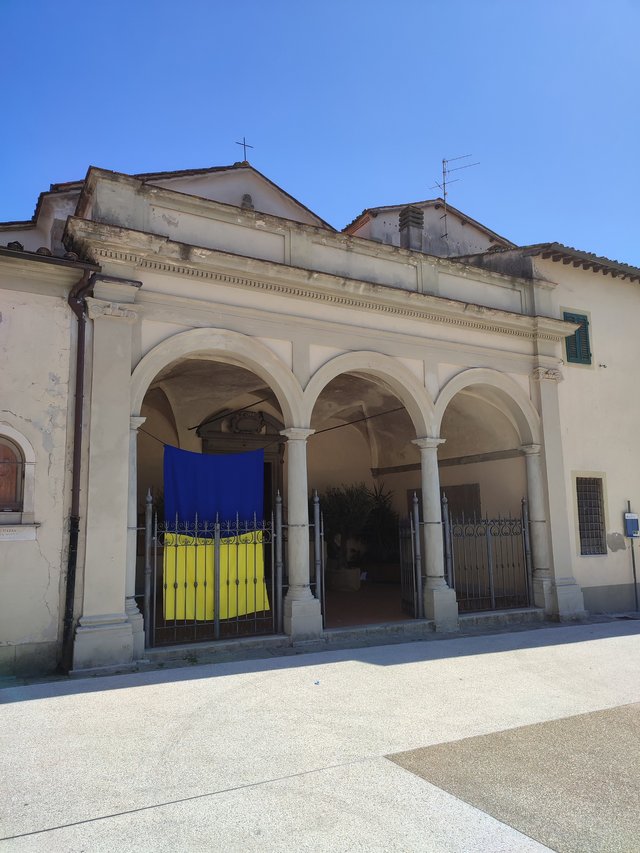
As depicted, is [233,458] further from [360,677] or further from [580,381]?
[580,381]

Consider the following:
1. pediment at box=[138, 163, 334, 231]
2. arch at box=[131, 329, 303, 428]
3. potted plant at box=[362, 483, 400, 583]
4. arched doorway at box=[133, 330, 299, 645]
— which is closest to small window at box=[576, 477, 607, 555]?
potted plant at box=[362, 483, 400, 583]

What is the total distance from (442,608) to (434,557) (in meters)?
0.75

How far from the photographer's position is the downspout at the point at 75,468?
7.17 m

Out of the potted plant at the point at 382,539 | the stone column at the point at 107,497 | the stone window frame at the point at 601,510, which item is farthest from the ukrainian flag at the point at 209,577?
the potted plant at the point at 382,539

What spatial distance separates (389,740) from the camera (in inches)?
186

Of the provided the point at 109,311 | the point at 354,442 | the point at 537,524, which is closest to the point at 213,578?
the point at 109,311

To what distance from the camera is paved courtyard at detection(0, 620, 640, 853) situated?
3.29 metres

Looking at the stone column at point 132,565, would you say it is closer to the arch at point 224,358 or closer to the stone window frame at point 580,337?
the arch at point 224,358

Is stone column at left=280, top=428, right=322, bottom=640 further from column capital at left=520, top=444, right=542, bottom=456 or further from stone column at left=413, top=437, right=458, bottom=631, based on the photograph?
column capital at left=520, top=444, right=542, bottom=456

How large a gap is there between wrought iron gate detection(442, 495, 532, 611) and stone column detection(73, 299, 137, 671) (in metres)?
5.32

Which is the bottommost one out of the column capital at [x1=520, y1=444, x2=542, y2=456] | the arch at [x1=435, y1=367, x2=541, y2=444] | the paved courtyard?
the paved courtyard

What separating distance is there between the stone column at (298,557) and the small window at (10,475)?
3372 millimetres

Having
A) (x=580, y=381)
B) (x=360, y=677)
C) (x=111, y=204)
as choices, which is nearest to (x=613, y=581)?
(x=580, y=381)

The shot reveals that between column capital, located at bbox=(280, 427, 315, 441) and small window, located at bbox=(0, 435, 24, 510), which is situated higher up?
column capital, located at bbox=(280, 427, 315, 441)
